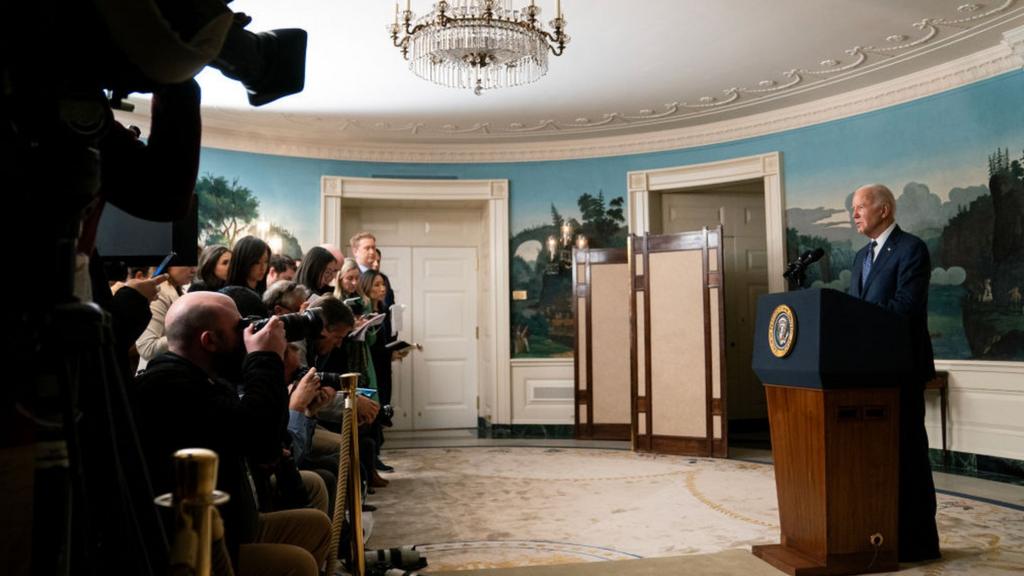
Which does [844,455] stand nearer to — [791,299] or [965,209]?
[791,299]

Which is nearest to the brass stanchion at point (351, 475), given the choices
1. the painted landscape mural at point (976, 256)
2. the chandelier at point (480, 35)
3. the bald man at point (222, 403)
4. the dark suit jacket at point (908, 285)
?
the bald man at point (222, 403)

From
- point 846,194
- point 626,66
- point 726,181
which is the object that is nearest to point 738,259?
point 726,181

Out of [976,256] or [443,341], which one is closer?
[976,256]

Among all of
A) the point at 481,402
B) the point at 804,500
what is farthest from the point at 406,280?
the point at 804,500

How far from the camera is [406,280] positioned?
28.7ft

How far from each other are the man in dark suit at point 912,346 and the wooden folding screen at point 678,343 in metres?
3.14

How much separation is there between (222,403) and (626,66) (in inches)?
203

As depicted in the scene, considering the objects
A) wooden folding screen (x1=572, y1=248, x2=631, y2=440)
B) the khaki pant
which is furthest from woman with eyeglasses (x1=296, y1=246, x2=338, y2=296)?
wooden folding screen (x1=572, y1=248, x2=631, y2=440)

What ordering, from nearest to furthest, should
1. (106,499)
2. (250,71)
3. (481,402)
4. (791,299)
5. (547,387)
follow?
(106,499)
(250,71)
(791,299)
(547,387)
(481,402)

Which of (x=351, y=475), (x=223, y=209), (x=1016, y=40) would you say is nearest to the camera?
(x=351, y=475)

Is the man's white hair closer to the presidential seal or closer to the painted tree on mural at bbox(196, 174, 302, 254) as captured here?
the presidential seal

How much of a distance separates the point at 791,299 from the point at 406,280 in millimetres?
6100

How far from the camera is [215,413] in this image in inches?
65.1

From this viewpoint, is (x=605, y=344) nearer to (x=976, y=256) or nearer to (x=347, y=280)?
(x=976, y=256)
